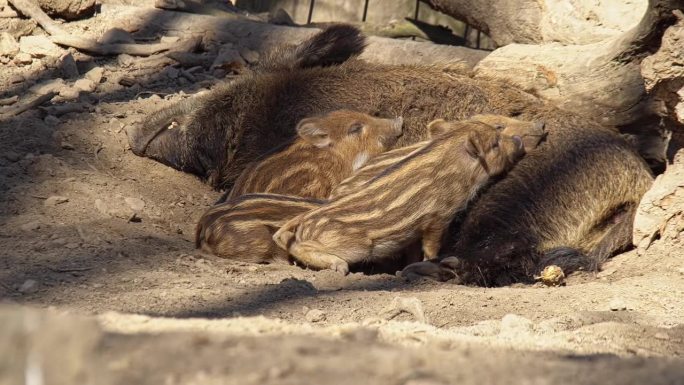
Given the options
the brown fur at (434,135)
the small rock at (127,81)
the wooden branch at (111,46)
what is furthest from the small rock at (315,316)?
the wooden branch at (111,46)

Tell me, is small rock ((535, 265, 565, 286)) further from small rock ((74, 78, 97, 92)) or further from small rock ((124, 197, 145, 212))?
small rock ((74, 78, 97, 92))

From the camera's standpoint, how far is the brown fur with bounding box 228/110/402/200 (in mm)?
5828

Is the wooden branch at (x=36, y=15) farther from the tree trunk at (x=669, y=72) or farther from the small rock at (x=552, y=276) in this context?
the tree trunk at (x=669, y=72)

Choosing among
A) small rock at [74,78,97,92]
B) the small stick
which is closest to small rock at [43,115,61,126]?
small rock at [74,78,97,92]

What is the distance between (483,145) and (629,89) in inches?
40.0

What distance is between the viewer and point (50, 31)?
7836 mm

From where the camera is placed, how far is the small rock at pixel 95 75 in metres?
7.20

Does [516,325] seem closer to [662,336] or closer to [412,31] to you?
[662,336]

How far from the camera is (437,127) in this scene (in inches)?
227

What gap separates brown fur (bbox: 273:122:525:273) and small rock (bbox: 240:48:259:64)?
268cm

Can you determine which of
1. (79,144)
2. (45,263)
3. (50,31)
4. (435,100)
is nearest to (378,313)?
(45,263)

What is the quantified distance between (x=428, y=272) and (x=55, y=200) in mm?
2033

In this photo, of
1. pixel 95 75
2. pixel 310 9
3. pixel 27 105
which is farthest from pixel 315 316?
pixel 310 9

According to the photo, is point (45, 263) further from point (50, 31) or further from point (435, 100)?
point (50, 31)
